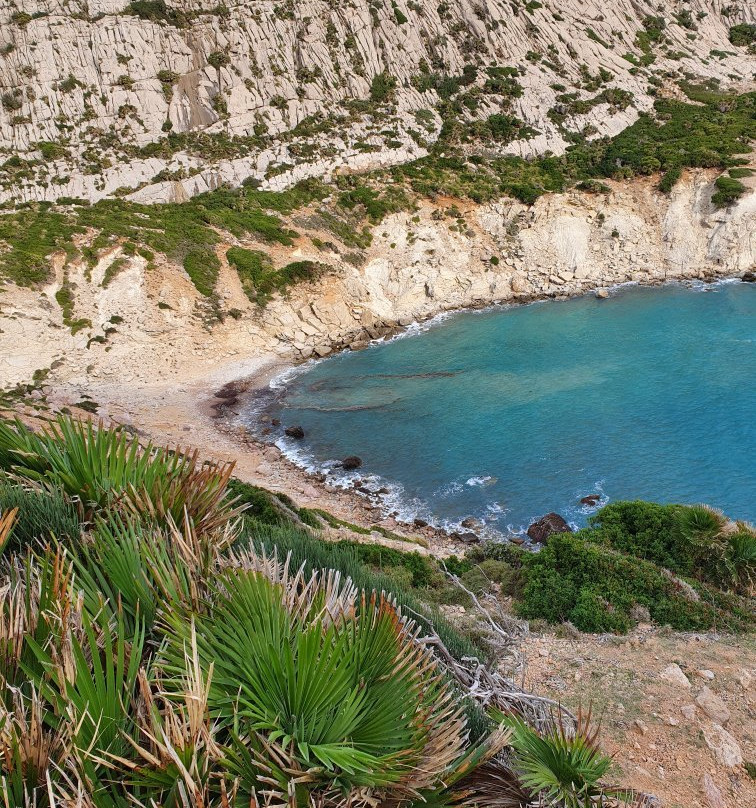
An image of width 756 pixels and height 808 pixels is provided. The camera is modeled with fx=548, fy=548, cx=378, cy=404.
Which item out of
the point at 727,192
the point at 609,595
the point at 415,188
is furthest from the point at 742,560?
the point at 727,192

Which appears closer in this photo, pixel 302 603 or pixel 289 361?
pixel 302 603

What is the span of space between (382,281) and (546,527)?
2917cm

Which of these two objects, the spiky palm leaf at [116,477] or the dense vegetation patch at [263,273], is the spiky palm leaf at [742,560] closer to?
the spiky palm leaf at [116,477]

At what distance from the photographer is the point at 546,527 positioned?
20.0 m

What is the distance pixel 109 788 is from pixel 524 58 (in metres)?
78.5

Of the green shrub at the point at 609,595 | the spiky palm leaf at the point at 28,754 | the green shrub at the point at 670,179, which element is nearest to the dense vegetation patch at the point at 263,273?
the green shrub at the point at 609,595

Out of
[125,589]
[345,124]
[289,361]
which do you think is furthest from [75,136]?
[125,589]

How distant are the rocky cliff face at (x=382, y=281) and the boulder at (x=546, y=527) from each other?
22468 mm

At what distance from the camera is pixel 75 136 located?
2024 inches

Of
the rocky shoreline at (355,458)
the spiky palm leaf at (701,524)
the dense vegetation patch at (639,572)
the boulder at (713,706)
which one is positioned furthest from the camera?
the rocky shoreline at (355,458)

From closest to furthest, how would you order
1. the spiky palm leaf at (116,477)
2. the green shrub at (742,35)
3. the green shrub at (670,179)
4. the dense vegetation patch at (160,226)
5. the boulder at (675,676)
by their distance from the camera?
1. the spiky palm leaf at (116,477)
2. the boulder at (675,676)
3. the dense vegetation patch at (160,226)
4. the green shrub at (670,179)
5. the green shrub at (742,35)

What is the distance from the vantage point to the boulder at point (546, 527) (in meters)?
19.6

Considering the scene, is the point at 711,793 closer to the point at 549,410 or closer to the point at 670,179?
the point at 549,410

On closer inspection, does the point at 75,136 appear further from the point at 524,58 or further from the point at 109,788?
the point at 109,788
